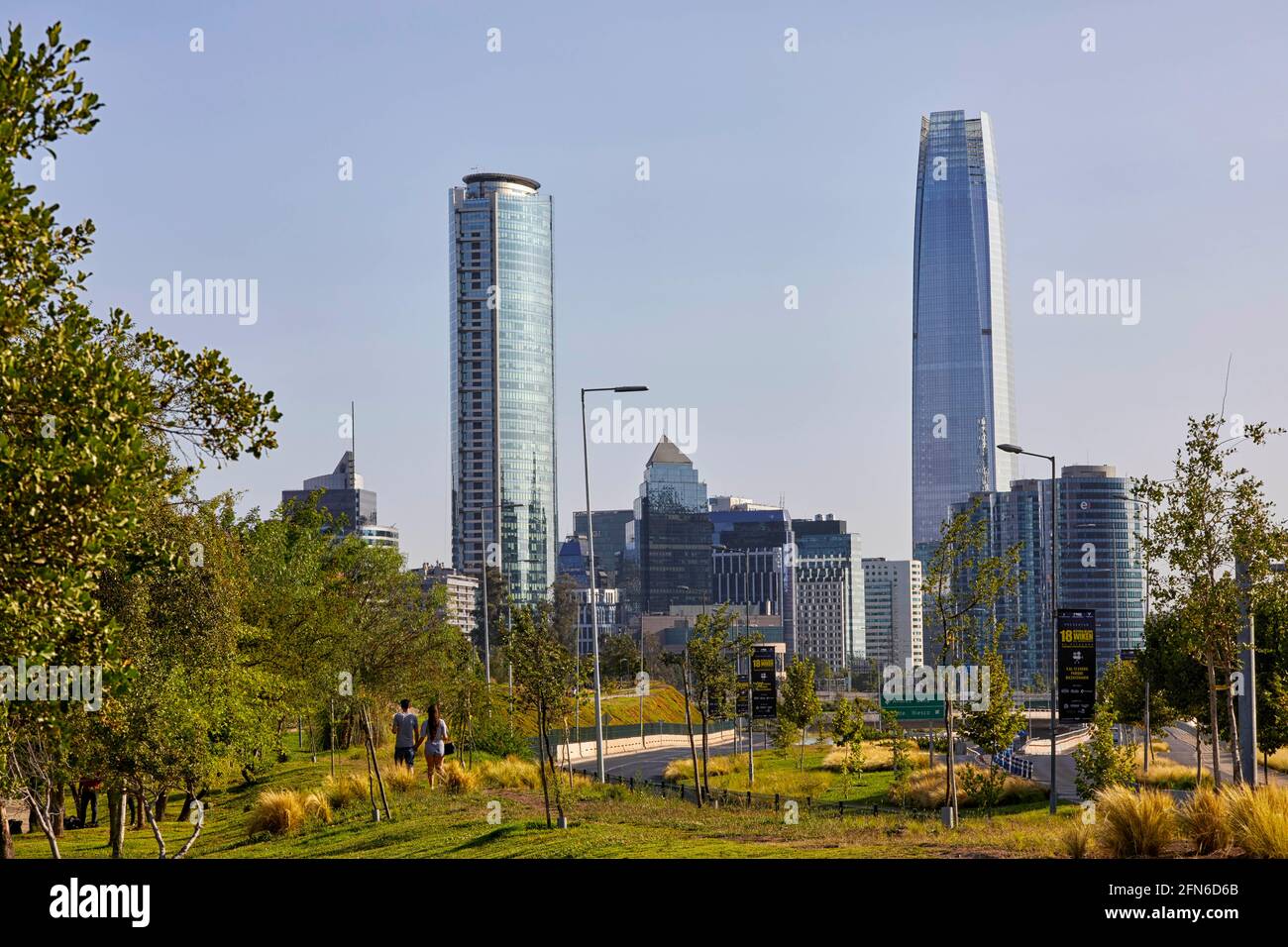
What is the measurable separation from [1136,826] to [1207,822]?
0.92 meters

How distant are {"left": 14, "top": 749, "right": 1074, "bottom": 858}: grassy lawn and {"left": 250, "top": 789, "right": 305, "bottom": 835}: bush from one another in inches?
13.1

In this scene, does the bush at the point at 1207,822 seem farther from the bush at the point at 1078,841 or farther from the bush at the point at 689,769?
the bush at the point at 689,769

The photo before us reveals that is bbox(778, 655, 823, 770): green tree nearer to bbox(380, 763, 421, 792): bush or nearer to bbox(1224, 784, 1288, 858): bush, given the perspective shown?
bbox(380, 763, 421, 792): bush

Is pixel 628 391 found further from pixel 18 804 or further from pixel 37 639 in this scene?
pixel 37 639

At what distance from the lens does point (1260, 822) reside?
15.4 metres

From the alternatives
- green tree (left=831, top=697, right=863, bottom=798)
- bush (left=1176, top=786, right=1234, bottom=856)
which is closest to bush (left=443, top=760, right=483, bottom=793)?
green tree (left=831, top=697, right=863, bottom=798)

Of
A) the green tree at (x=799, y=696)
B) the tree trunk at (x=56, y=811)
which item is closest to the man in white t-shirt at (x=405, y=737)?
the tree trunk at (x=56, y=811)

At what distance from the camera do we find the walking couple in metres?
31.2

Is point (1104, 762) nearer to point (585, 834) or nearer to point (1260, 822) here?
point (585, 834)
